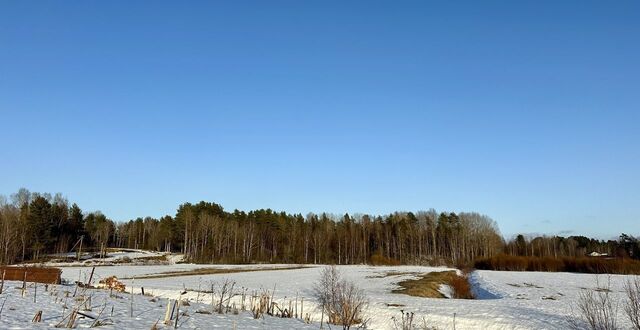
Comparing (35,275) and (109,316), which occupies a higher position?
(35,275)

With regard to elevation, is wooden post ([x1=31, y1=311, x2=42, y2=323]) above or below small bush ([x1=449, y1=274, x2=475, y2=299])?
above

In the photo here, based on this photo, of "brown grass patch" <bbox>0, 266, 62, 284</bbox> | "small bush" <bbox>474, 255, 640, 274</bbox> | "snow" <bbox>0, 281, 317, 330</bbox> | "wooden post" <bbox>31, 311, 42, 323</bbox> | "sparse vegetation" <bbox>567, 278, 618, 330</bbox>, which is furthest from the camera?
A: "small bush" <bbox>474, 255, 640, 274</bbox>

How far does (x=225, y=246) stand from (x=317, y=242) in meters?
23.6

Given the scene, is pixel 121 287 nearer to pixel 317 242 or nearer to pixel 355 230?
pixel 317 242

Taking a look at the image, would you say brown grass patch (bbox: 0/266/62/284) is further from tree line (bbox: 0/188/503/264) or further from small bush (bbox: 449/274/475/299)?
tree line (bbox: 0/188/503/264)

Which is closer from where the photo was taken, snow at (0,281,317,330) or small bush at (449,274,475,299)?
snow at (0,281,317,330)

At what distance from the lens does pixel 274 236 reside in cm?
12625

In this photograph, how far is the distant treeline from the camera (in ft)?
362

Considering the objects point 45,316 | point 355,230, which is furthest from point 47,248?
point 45,316

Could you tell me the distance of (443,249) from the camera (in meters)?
131

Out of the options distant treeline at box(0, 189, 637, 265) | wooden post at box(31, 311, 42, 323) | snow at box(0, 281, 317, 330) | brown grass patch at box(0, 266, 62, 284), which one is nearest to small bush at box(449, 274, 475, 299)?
snow at box(0, 281, 317, 330)

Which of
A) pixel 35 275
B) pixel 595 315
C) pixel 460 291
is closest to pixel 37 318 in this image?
pixel 35 275

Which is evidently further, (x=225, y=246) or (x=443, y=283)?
(x=225, y=246)

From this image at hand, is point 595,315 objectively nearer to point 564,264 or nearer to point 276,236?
point 564,264
